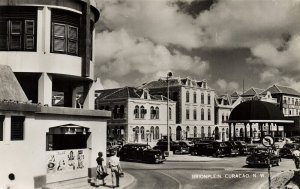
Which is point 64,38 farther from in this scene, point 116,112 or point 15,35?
point 116,112

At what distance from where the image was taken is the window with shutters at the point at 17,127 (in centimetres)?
1644

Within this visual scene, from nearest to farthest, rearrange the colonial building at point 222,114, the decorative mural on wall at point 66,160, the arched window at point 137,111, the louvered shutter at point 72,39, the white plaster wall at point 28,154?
the white plaster wall at point 28,154 → the decorative mural on wall at point 66,160 → the louvered shutter at point 72,39 → the arched window at point 137,111 → the colonial building at point 222,114

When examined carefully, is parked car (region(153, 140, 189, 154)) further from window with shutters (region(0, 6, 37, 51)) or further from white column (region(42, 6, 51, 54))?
window with shutters (region(0, 6, 37, 51))

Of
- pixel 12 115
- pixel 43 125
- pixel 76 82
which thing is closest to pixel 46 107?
pixel 43 125

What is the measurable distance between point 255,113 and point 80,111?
3211cm

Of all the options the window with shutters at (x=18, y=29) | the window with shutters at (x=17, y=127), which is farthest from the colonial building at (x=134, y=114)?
the window with shutters at (x=17, y=127)

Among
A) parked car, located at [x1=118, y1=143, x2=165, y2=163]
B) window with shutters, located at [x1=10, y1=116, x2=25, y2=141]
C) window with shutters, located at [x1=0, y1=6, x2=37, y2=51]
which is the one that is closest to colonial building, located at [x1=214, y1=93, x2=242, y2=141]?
parked car, located at [x1=118, y1=143, x2=165, y2=163]

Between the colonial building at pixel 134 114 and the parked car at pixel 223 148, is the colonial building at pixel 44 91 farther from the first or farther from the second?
the colonial building at pixel 134 114

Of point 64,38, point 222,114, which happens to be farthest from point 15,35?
point 222,114

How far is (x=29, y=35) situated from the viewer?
20078mm

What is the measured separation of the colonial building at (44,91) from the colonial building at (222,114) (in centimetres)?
6020

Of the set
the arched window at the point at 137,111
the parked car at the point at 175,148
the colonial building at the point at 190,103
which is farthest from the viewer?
the colonial building at the point at 190,103

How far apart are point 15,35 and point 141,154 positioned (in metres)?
17.0

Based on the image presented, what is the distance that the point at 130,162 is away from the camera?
34281 millimetres
